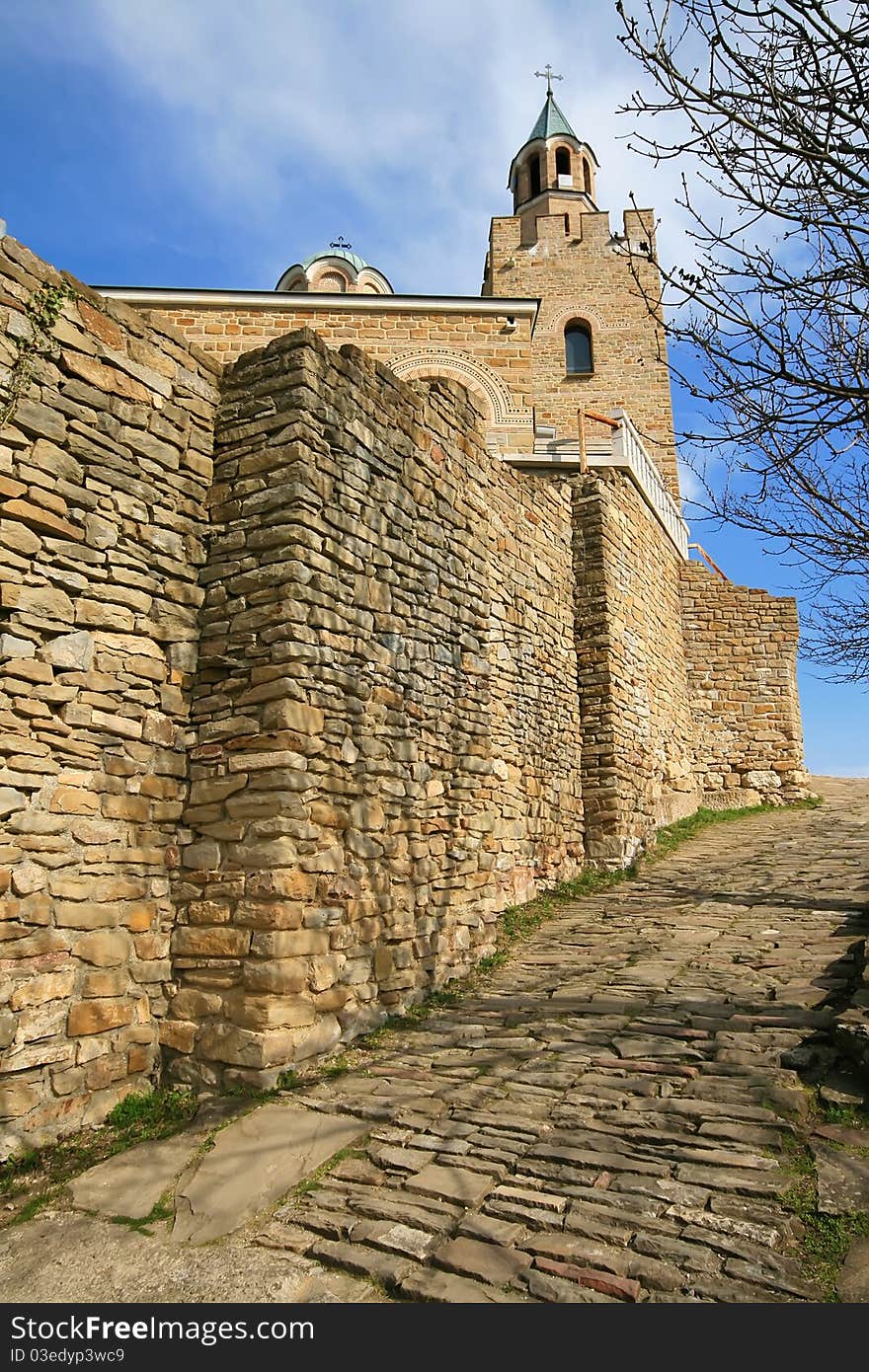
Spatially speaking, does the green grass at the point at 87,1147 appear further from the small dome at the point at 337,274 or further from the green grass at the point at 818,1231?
the small dome at the point at 337,274

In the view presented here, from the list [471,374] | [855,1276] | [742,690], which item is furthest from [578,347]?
[855,1276]

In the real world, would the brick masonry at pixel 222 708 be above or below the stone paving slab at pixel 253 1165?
above

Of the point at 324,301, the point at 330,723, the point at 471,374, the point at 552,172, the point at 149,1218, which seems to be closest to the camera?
the point at 149,1218

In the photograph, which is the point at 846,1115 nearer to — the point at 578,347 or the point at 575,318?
the point at 578,347

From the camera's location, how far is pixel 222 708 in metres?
4.86

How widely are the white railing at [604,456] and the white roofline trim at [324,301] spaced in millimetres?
2729

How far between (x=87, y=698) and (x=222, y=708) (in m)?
0.78

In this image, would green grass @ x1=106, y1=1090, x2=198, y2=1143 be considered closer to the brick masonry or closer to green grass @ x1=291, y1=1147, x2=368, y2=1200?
the brick masonry

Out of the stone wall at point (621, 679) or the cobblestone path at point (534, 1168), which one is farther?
the stone wall at point (621, 679)

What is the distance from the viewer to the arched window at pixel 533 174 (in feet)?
89.7

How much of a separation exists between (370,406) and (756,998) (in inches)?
182

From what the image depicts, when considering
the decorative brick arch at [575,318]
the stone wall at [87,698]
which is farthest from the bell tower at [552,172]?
the stone wall at [87,698]

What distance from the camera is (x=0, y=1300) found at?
2.82 metres
